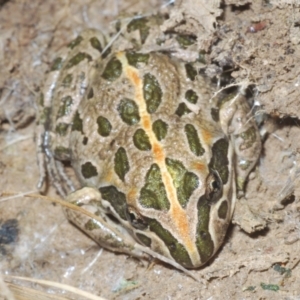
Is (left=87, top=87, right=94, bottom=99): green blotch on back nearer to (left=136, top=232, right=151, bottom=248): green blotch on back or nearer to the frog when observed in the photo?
the frog

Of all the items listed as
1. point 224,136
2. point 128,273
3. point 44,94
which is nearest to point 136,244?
point 128,273

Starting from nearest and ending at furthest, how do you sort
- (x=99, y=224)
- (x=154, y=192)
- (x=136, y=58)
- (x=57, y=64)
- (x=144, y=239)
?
(x=154, y=192), (x=144, y=239), (x=99, y=224), (x=136, y=58), (x=57, y=64)

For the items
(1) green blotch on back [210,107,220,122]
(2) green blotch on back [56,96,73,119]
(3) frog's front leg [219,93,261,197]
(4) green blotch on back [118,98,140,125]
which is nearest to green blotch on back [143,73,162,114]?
(4) green blotch on back [118,98,140,125]

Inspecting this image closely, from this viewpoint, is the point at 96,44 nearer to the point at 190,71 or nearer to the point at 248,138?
the point at 190,71

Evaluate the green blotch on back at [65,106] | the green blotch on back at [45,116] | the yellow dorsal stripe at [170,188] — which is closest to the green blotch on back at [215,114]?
the yellow dorsal stripe at [170,188]

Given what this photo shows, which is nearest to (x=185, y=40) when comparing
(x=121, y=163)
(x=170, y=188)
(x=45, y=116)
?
(x=121, y=163)

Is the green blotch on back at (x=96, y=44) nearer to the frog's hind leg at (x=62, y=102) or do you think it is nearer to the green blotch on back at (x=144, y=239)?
the frog's hind leg at (x=62, y=102)
